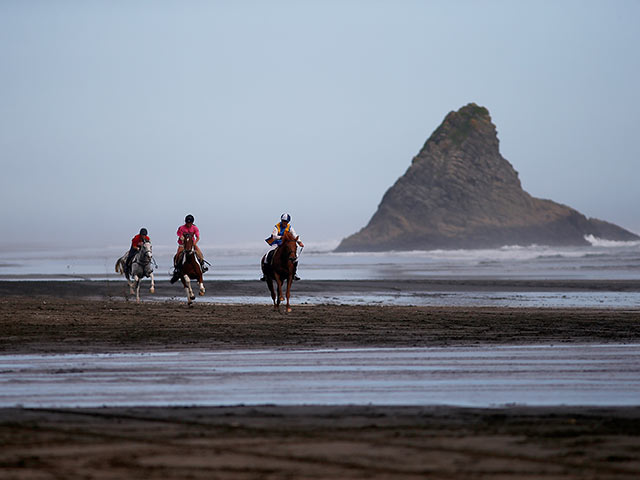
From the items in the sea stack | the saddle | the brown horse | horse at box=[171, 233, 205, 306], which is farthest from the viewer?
the sea stack

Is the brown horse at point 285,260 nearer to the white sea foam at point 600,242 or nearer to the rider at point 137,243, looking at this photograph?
the rider at point 137,243

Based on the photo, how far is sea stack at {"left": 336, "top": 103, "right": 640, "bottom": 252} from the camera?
15550 cm

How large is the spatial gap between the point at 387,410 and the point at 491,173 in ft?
542

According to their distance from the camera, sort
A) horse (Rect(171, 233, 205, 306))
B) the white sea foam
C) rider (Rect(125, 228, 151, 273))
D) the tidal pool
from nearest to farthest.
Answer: the tidal pool, horse (Rect(171, 233, 205, 306)), rider (Rect(125, 228, 151, 273)), the white sea foam

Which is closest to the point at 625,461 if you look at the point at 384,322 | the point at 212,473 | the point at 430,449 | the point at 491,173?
the point at 430,449

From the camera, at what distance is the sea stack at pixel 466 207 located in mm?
155500

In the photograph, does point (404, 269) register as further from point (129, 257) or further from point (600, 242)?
point (600, 242)

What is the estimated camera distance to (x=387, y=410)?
733 centimetres

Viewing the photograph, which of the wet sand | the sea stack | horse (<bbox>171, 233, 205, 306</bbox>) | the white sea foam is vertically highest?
the sea stack

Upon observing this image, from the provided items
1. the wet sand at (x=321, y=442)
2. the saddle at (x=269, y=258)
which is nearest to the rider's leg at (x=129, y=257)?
the saddle at (x=269, y=258)

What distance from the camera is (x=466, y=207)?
16175 cm

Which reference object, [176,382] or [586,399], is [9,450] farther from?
[586,399]

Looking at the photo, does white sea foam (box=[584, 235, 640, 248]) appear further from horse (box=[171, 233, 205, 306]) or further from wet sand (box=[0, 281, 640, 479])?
wet sand (box=[0, 281, 640, 479])

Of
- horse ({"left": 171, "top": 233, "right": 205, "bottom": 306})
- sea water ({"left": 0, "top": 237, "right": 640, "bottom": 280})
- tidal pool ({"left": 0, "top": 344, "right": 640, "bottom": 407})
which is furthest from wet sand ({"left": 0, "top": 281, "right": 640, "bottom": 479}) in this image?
sea water ({"left": 0, "top": 237, "right": 640, "bottom": 280})
